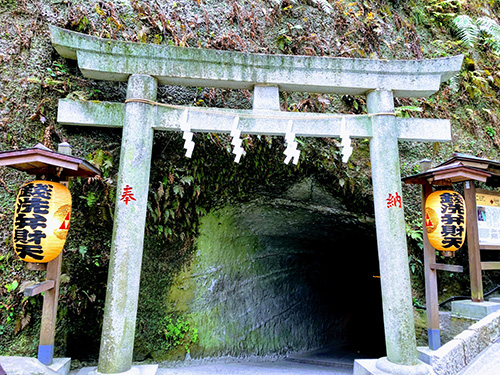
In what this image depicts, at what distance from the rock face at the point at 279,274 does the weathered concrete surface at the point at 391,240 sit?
6.87 feet

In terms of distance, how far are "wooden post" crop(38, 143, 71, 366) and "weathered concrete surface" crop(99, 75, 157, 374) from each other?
0.57 m

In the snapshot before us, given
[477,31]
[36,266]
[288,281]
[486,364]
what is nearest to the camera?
[36,266]

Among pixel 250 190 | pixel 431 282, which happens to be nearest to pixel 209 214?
pixel 250 190

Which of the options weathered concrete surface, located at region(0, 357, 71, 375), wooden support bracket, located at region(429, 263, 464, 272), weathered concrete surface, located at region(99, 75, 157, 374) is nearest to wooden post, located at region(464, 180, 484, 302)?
wooden support bracket, located at region(429, 263, 464, 272)

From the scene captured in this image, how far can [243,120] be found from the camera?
180 inches

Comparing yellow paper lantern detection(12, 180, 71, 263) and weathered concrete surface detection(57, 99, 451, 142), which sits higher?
weathered concrete surface detection(57, 99, 451, 142)

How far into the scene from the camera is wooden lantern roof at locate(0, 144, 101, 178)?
346cm

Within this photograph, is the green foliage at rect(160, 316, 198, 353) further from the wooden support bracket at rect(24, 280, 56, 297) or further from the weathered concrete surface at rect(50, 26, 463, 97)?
the weathered concrete surface at rect(50, 26, 463, 97)

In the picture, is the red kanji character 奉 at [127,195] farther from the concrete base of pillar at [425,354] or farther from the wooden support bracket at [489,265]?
the wooden support bracket at [489,265]

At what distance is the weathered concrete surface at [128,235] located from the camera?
3.79 meters

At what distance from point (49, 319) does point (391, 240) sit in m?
4.64

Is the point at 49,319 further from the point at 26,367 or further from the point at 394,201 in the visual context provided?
the point at 394,201

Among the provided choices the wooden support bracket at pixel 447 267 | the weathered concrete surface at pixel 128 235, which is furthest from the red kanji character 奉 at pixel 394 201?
the weathered concrete surface at pixel 128 235

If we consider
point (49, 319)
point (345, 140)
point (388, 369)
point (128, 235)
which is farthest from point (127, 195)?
point (388, 369)
